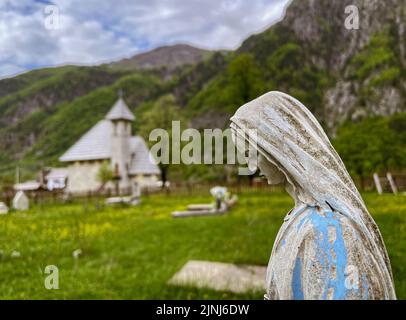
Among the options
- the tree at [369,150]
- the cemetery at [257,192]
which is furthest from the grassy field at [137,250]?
the tree at [369,150]

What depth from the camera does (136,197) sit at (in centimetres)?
2322

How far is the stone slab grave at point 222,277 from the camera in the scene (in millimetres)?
5957

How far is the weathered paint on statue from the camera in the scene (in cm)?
148

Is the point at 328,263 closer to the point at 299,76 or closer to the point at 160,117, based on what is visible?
the point at 299,76

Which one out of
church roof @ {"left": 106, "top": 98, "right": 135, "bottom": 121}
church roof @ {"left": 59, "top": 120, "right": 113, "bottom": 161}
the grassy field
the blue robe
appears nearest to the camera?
the blue robe

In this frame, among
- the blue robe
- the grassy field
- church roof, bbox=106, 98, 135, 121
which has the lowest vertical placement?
the grassy field

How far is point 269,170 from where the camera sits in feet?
5.60

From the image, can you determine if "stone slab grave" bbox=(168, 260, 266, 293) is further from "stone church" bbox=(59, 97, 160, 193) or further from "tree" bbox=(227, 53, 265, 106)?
"stone church" bbox=(59, 97, 160, 193)

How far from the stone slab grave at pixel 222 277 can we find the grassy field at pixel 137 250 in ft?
0.64

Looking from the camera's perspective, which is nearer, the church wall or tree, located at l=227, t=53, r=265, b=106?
tree, located at l=227, t=53, r=265, b=106

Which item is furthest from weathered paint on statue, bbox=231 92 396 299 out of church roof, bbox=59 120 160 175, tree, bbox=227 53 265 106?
church roof, bbox=59 120 160 175

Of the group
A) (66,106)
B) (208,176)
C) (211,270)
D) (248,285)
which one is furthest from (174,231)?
(208,176)

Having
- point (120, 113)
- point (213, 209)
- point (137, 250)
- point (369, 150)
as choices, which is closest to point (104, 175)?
point (120, 113)

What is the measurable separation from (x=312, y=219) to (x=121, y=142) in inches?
1452
